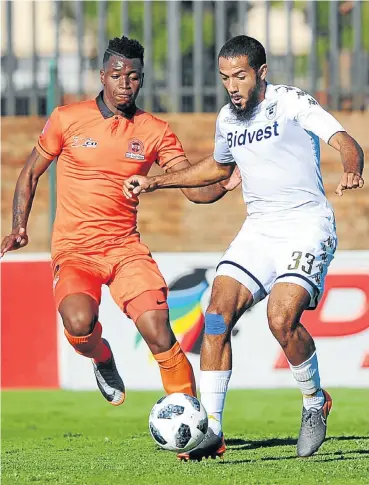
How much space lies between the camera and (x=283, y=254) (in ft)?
24.1

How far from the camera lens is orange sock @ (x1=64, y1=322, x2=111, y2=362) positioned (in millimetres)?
8125

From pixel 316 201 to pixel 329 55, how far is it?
26.6ft

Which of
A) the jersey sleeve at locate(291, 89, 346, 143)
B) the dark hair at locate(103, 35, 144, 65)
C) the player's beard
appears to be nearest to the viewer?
the jersey sleeve at locate(291, 89, 346, 143)

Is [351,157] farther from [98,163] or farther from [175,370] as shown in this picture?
[98,163]

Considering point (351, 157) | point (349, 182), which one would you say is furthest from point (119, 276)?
point (349, 182)

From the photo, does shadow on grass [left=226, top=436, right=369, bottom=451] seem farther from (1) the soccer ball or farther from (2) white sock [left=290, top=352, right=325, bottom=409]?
(1) the soccer ball

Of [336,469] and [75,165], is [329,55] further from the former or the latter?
[336,469]

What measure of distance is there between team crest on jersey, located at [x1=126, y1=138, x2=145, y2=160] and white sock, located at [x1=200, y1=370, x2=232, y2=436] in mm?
1647

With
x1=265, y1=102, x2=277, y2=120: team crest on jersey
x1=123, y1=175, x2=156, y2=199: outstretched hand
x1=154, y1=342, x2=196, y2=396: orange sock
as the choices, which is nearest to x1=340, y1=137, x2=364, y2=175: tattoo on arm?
x1=265, y1=102, x2=277, y2=120: team crest on jersey

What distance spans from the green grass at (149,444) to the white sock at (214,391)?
0.28m

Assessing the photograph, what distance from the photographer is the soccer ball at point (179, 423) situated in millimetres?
6938

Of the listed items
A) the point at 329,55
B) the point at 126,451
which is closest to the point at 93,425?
the point at 126,451

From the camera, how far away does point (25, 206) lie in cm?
838

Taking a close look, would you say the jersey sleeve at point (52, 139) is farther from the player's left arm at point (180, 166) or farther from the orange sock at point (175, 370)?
the orange sock at point (175, 370)
